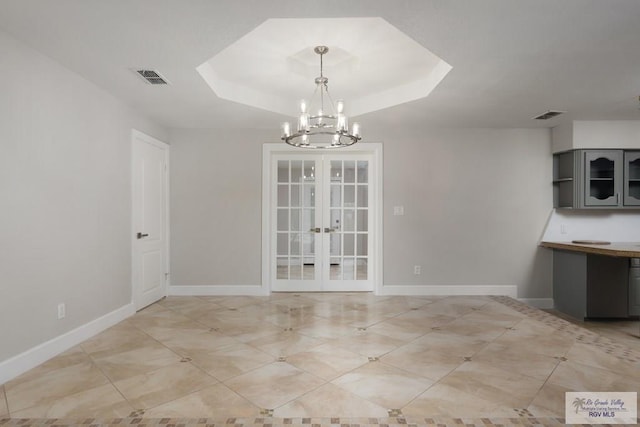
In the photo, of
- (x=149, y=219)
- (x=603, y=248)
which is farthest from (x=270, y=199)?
(x=603, y=248)

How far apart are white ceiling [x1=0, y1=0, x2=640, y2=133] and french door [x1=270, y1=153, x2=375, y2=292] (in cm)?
159

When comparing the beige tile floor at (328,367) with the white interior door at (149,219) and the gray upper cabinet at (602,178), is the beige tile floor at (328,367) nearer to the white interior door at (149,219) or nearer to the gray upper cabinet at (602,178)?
the white interior door at (149,219)

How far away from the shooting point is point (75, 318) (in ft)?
10.6

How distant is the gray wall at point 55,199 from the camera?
257 cm

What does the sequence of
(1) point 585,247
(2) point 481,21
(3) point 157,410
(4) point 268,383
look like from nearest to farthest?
1. (3) point 157,410
2. (2) point 481,21
3. (4) point 268,383
4. (1) point 585,247

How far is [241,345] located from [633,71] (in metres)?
4.27

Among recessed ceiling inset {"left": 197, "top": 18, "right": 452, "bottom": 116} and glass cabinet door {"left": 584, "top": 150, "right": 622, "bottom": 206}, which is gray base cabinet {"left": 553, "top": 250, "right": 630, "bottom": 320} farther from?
recessed ceiling inset {"left": 197, "top": 18, "right": 452, "bottom": 116}

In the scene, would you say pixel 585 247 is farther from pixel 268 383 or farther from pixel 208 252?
pixel 208 252

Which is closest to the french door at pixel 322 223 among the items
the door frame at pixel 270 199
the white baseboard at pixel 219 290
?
the door frame at pixel 270 199

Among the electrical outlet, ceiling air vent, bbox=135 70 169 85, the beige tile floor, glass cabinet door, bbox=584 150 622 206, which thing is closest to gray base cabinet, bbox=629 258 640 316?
the beige tile floor

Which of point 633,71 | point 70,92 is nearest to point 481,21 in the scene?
point 633,71

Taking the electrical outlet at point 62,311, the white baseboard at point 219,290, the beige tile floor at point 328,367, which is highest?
the electrical outlet at point 62,311

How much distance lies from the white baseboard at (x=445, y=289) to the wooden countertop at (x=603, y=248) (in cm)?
84

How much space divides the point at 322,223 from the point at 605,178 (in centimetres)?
397
